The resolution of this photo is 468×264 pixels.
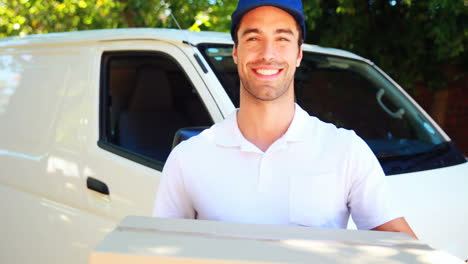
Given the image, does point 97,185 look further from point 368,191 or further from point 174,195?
point 368,191

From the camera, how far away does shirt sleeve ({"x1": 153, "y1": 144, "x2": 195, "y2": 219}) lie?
188 centimetres

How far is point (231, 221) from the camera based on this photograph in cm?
178

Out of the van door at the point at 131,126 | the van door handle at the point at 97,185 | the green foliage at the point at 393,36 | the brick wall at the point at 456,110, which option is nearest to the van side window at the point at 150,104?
the van door at the point at 131,126

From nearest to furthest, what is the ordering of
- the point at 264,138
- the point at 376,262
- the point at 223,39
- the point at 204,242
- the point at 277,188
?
the point at 376,262 < the point at 204,242 < the point at 277,188 < the point at 264,138 < the point at 223,39

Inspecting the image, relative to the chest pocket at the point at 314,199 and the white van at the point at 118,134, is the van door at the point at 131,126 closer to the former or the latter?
the white van at the point at 118,134

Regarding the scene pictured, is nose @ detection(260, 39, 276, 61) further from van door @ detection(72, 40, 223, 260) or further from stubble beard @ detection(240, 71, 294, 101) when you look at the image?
van door @ detection(72, 40, 223, 260)

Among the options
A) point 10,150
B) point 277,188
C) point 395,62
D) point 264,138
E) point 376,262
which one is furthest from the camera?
point 395,62

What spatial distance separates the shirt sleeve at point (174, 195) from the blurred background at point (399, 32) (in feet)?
11.1

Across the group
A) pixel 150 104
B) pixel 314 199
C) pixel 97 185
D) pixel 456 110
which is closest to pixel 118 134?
pixel 150 104

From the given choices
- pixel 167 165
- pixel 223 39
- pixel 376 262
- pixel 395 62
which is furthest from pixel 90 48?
pixel 395 62

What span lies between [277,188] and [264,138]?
7.4 inches

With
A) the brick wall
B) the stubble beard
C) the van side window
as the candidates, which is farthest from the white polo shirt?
the brick wall

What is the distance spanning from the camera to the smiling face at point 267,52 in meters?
1.84

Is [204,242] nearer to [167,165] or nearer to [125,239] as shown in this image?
[125,239]
